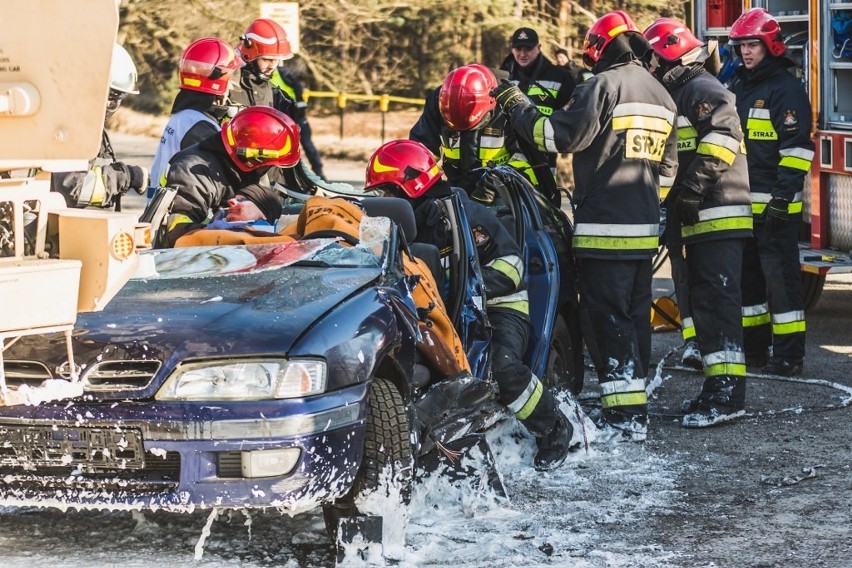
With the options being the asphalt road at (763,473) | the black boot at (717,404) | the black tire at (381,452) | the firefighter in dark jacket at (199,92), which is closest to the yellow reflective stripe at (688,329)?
the asphalt road at (763,473)

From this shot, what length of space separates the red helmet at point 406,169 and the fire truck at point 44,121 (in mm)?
2215

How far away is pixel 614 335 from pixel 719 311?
2.63 feet

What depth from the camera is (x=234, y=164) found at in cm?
672

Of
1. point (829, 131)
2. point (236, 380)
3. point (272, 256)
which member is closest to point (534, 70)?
point (829, 131)

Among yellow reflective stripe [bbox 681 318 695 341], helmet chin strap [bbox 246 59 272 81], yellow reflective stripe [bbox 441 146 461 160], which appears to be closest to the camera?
yellow reflective stripe [bbox 441 146 461 160]

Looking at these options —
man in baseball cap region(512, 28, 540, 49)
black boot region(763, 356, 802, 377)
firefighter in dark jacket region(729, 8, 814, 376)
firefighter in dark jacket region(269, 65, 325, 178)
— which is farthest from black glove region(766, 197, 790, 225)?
firefighter in dark jacket region(269, 65, 325, 178)

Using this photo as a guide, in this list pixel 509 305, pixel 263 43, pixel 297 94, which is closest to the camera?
pixel 509 305

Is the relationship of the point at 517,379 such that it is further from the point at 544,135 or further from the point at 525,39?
the point at 525,39

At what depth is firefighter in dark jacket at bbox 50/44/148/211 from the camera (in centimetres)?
662

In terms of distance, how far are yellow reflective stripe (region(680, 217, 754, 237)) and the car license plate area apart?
3983 millimetres

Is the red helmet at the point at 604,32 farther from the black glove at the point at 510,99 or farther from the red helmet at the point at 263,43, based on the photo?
the red helmet at the point at 263,43

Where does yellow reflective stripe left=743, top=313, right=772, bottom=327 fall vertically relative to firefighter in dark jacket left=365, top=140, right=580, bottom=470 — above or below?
below

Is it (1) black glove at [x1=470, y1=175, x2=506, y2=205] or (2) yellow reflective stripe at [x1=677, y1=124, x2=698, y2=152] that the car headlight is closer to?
(1) black glove at [x1=470, y1=175, x2=506, y2=205]

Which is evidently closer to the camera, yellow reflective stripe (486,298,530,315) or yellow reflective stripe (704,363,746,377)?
yellow reflective stripe (486,298,530,315)
